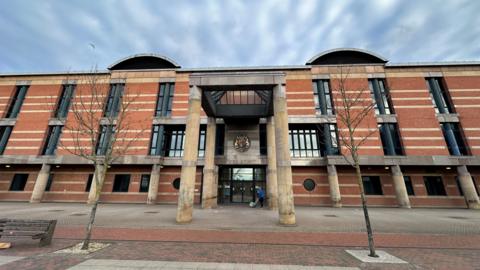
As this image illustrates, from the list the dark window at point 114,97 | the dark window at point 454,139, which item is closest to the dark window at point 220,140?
the dark window at point 114,97

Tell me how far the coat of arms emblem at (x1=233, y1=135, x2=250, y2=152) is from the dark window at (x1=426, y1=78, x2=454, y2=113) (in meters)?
21.6

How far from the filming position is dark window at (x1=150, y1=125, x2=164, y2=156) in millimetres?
21266

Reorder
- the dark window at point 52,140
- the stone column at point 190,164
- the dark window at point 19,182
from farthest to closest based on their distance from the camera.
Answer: the dark window at point 52,140 → the dark window at point 19,182 → the stone column at point 190,164

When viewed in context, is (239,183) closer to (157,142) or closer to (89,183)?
(157,142)

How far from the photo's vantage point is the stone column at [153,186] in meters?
19.9

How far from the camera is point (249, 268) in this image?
4.82 metres

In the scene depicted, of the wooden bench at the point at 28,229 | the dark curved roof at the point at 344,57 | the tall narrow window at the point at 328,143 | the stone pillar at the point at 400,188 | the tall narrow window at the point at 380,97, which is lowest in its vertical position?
the wooden bench at the point at 28,229

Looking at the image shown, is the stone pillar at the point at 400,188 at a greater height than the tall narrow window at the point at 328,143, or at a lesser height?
lesser

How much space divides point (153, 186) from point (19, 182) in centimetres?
1654

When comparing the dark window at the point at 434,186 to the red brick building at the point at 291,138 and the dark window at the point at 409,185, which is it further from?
the dark window at the point at 409,185

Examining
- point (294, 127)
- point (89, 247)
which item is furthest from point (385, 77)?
point (89, 247)

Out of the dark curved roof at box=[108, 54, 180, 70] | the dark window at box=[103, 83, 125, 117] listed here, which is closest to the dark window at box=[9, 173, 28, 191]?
the dark window at box=[103, 83, 125, 117]

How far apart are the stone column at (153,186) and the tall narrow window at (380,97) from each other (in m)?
25.6

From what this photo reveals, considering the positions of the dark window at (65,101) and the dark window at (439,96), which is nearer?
the dark window at (439,96)
